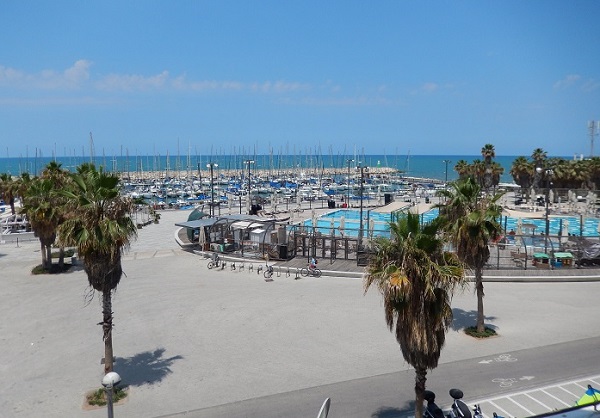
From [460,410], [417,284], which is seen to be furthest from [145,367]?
[417,284]

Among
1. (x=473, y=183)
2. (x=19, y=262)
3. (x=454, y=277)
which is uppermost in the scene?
(x=473, y=183)

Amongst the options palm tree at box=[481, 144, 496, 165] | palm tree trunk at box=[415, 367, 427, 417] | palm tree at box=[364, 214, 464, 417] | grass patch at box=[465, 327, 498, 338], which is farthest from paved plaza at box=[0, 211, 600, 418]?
palm tree at box=[481, 144, 496, 165]

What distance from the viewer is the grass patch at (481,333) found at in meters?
17.7

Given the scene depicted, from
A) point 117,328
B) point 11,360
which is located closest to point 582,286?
point 117,328

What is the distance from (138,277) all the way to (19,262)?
10.7 metres

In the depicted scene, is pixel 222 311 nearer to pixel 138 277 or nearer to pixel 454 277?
pixel 138 277

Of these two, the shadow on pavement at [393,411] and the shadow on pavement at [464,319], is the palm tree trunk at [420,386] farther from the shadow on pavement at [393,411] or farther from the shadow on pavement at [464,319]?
the shadow on pavement at [464,319]

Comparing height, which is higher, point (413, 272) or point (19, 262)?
point (413, 272)

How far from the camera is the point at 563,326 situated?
18.8 metres

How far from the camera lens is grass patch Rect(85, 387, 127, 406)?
43.6 ft

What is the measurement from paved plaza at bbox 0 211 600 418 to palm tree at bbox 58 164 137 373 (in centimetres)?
243

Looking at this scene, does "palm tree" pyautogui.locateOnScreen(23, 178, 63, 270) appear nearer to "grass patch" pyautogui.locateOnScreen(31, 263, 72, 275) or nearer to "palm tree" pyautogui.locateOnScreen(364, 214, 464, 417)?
"grass patch" pyautogui.locateOnScreen(31, 263, 72, 275)

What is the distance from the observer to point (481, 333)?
58.3ft

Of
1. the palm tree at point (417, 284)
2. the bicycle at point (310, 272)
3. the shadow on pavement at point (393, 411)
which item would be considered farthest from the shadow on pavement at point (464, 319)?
the palm tree at point (417, 284)
